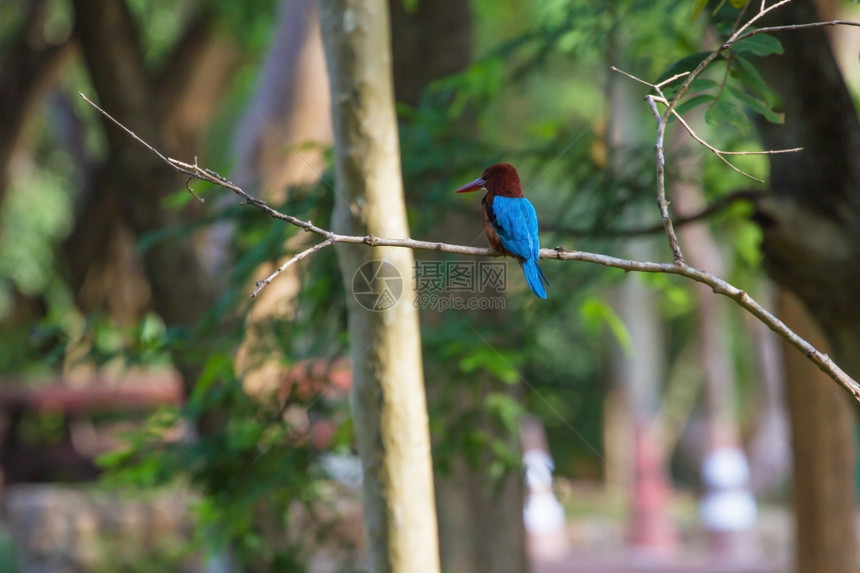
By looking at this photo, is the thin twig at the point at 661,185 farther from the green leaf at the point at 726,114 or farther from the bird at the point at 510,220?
the green leaf at the point at 726,114

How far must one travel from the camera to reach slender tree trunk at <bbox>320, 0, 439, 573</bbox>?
2674mm

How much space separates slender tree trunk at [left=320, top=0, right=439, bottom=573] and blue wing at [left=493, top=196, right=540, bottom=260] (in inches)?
19.6

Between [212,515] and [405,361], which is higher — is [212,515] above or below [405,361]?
below

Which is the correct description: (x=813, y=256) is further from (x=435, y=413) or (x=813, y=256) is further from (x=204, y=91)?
(x=204, y=91)

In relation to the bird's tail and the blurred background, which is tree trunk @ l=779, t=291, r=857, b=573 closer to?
the blurred background

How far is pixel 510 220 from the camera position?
2.32 metres

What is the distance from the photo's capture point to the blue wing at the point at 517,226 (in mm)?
2299

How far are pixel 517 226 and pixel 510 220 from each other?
0.03 meters

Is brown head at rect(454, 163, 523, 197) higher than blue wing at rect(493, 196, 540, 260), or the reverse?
brown head at rect(454, 163, 523, 197)

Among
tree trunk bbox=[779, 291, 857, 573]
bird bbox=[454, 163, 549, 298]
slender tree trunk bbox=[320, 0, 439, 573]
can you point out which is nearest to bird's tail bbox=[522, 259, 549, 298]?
bird bbox=[454, 163, 549, 298]

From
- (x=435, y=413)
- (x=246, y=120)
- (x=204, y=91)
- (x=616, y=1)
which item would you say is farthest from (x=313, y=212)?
(x=204, y=91)

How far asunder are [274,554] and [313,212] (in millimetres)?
1753

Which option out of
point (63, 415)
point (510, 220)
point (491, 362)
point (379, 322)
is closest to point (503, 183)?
point (510, 220)

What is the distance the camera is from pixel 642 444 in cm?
1251
